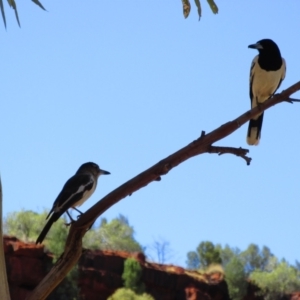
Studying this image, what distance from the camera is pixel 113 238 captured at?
26484mm

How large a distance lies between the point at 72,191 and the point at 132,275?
15.5 m

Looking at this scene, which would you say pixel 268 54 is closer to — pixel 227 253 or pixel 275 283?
pixel 275 283

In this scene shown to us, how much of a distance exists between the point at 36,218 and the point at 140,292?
4164 millimetres

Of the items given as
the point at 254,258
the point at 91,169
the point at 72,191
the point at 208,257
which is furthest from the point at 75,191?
the point at 254,258

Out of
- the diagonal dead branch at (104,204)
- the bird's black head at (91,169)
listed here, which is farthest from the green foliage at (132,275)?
the diagonal dead branch at (104,204)

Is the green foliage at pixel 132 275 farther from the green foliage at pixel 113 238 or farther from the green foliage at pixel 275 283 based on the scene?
the green foliage at pixel 275 283

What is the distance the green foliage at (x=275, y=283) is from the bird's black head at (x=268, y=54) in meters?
16.3

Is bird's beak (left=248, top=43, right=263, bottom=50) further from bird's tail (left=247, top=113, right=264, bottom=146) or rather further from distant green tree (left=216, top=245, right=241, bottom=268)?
distant green tree (left=216, top=245, right=241, bottom=268)

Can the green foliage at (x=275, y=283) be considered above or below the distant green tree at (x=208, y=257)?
below

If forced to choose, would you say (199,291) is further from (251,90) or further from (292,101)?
(292,101)

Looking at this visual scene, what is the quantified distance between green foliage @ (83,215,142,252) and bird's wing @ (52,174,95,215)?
15977 millimetres

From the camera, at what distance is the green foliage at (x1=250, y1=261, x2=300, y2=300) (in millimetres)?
23500

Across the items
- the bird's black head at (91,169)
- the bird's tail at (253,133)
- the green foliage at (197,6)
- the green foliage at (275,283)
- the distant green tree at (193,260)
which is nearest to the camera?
the green foliage at (197,6)

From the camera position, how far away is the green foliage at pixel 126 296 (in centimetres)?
2019
